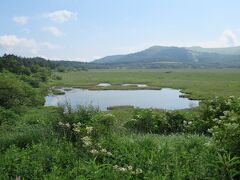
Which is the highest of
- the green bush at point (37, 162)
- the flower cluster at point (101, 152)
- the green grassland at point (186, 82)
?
the flower cluster at point (101, 152)

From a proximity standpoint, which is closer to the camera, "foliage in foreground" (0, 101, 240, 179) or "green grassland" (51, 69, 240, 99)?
"foliage in foreground" (0, 101, 240, 179)

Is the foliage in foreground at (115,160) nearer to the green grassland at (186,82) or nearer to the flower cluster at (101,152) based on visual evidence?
the flower cluster at (101,152)


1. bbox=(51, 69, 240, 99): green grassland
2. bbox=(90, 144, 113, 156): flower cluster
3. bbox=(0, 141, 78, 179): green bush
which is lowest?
bbox=(51, 69, 240, 99): green grassland

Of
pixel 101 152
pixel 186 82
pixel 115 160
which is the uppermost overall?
pixel 101 152

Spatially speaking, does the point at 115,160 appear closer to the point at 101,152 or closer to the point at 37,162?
the point at 101,152

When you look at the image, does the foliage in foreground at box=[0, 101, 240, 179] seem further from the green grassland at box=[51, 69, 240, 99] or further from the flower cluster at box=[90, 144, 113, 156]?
the green grassland at box=[51, 69, 240, 99]

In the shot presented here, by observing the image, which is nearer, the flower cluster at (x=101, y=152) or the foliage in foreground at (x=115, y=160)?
the foliage in foreground at (x=115, y=160)

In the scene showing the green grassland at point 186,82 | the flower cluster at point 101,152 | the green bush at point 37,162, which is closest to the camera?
the green bush at point 37,162

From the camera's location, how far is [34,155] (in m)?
9.29

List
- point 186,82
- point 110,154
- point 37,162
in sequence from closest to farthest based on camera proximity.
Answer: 1. point 110,154
2. point 37,162
3. point 186,82

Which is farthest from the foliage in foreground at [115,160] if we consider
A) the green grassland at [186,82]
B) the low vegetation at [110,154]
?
the green grassland at [186,82]

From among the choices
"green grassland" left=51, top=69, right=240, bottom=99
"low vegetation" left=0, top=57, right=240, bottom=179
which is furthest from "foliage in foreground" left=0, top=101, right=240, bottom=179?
"green grassland" left=51, top=69, right=240, bottom=99

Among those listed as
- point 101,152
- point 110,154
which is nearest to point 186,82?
point 101,152

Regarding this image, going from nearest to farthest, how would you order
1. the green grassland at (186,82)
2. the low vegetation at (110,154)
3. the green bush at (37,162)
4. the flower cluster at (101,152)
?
the low vegetation at (110,154) < the green bush at (37,162) < the flower cluster at (101,152) < the green grassland at (186,82)
